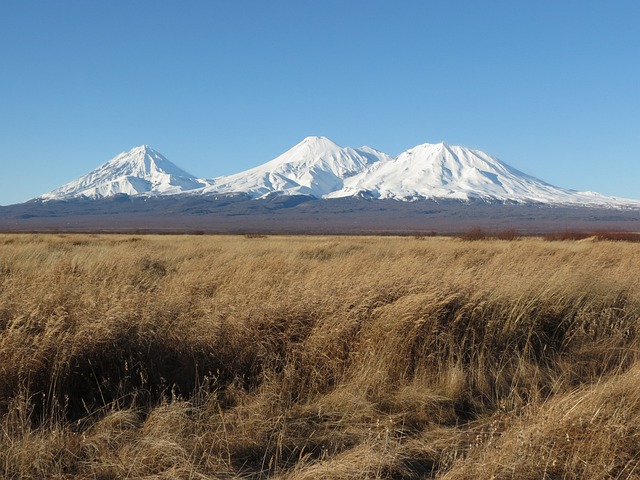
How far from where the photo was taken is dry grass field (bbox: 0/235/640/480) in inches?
153

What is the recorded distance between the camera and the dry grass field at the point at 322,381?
3.89 meters

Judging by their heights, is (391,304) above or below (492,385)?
above

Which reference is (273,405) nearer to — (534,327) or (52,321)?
(52,321)

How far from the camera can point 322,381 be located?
17.5ft

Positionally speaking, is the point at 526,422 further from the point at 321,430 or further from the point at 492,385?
the point at 321,430

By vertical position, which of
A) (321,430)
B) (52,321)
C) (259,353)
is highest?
(52,321)

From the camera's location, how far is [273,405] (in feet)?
15.7

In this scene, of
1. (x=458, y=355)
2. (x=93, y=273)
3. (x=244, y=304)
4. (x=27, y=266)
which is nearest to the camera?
(x=458, y=355)

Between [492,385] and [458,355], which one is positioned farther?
[458,355]

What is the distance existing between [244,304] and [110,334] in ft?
5.44

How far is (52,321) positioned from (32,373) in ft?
1.79

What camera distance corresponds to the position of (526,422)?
445 cm

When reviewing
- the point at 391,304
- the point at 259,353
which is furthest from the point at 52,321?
the point at 391,304

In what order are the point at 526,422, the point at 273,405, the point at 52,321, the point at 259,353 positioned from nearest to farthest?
1. the point at 526,422
2. the point at 273,405
3. the point at 52,321
4. the point at 259,353
